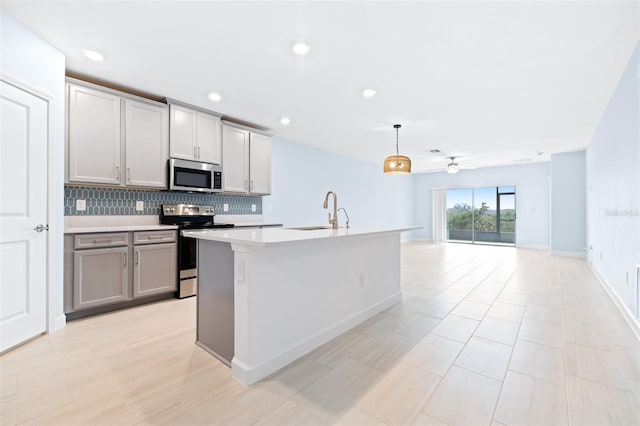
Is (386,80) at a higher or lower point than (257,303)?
higher

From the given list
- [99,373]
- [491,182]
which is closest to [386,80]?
[99,373]

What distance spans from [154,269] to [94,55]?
7.29 ft

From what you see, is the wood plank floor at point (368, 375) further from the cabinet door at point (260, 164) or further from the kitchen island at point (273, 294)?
the cabinet door at point (260, 164)

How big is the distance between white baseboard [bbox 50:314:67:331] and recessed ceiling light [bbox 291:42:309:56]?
3209mm

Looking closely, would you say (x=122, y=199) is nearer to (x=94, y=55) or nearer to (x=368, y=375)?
(x=94, y=55)

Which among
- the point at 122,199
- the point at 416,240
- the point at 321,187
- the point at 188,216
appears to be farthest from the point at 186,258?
the point at 416,240

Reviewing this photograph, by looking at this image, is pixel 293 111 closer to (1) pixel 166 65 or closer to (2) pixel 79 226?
(1) pixel 166 65

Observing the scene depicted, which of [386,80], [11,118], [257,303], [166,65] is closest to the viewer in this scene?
[257,303]

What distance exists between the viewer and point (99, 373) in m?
1.88

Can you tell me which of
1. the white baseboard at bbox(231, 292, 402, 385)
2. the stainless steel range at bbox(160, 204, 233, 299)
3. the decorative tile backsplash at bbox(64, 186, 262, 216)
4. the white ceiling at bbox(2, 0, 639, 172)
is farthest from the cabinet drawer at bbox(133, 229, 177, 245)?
the white baseboard at bbox(231, 292, 402, 385)

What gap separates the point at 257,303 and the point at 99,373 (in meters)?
1.16

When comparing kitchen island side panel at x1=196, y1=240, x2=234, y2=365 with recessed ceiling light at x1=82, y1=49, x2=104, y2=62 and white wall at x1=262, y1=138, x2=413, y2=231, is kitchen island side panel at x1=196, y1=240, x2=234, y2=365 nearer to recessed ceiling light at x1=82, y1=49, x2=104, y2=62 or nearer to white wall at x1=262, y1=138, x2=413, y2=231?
recessed ceiling light at x1=82, y1=49, x2=104, y2=62

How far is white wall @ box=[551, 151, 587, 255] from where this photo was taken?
6.57 metres

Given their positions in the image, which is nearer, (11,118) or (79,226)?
(11,118)
